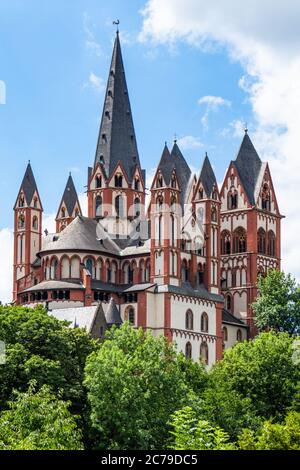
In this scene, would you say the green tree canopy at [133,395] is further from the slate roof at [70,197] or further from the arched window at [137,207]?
the slate roof at [70,197]

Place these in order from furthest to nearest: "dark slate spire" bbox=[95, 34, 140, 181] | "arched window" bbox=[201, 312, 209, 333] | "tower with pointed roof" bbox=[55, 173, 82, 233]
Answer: "tower with pointed roof" bbox=[55, 173, 82, 233]
"dark slate spire" bbox=[95, 34, 140, 181]
"arched window" bbox=[201, 312, 209, 333]

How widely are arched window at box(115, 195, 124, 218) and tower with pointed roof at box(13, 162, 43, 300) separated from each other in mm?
7793

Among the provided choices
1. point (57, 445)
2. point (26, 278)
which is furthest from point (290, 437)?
point (26, 278)

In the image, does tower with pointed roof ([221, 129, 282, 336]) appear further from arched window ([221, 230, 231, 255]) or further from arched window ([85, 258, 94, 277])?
arched window ([85, 258, 94, 277])

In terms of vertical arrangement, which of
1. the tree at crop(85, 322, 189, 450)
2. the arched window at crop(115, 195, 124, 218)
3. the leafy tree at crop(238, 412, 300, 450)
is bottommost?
the leafy tree at crop(238, 412, 300, 450)

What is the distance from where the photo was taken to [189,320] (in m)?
105

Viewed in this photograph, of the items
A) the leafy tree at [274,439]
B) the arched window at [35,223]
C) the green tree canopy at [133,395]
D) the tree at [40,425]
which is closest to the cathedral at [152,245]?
the arched window at [35,223]

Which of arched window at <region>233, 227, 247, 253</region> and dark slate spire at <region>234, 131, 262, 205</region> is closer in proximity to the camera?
arched window at <region>233, 227, 247, 253</region>

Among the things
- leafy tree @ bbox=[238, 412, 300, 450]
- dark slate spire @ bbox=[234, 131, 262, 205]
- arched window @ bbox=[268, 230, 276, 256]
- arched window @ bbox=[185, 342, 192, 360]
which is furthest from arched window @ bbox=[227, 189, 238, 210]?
leafy tree @ bbox=[238, 412, 300, 450]

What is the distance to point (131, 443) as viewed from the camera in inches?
2096

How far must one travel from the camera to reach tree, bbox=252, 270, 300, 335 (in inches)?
4323

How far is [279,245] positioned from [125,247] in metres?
18.9

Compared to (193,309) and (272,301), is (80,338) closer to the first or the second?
(193,309)

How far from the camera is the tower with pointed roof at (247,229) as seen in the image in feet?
382
